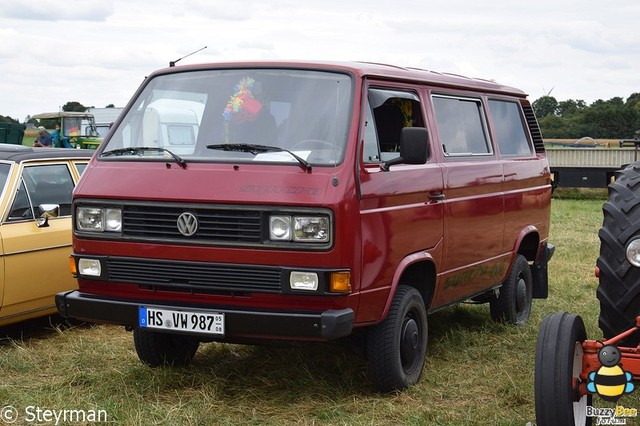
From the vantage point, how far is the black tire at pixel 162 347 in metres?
6.42

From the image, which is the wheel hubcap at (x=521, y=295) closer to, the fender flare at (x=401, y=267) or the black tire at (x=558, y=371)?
the fender flare at (x=401, y=267)

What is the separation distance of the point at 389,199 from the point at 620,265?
5.48ft

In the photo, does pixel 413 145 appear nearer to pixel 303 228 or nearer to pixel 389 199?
pixel 389 199

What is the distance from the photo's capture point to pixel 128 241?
5617 mm

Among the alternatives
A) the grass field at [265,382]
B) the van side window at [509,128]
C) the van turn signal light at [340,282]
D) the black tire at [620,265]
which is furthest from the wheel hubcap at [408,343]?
the van side window at [509,128]

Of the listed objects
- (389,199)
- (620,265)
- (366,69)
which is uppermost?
(366,69)

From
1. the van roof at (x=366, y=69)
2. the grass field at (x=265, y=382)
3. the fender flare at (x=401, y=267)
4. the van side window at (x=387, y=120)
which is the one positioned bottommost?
the grass field at (x=265, y=382)

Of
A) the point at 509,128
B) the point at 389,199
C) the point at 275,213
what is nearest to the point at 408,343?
the point at 389,199

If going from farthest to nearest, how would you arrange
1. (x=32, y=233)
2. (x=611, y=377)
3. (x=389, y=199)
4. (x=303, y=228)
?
(x=32, y=233), (x=389, y=199), (x=303, y=228), (x=611, y=377)

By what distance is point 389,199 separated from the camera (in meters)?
5.73

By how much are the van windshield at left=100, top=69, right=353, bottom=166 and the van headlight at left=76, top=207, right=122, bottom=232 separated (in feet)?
1.34

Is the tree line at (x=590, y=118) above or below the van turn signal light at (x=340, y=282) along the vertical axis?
above

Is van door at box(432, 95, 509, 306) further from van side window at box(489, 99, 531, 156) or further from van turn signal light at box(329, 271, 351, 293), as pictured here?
van turn signal light at box(329, 271, 351, 293)

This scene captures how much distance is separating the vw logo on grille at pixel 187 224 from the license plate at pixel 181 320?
Result: 49 centimetres
